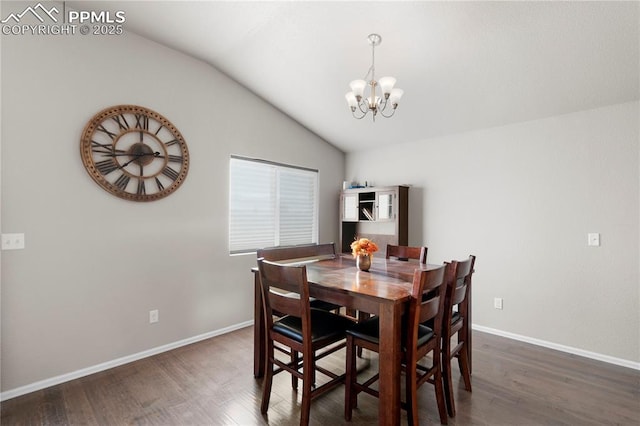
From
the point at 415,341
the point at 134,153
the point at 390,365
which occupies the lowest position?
the point at 390,365

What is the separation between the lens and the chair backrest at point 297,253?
275cm

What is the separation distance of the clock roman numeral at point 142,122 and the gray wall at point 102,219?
13 cm

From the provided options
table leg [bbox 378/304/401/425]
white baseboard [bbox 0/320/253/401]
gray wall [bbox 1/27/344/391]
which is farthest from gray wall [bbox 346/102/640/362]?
white baseboard [bbox 0/320/253/401]

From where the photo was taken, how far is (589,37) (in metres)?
2.24

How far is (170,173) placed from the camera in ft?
9.96

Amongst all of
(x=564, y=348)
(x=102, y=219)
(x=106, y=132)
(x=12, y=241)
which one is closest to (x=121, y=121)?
(x=106, y=132)

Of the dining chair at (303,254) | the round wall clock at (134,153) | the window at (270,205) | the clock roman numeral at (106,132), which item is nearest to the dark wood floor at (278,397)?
the dining chair at (303,254)

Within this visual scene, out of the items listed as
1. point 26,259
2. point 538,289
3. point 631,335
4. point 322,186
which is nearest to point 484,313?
point 538,289

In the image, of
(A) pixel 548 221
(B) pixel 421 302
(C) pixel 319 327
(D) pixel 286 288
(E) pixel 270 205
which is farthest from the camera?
(E) pixel 270 205

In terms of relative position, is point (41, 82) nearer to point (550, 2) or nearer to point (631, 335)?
point (550, 2)

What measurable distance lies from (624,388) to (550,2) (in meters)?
2.86

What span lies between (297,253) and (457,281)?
146 centimetres

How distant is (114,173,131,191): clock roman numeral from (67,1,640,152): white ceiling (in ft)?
4.33

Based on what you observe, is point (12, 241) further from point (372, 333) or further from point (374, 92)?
point (374, 92)
